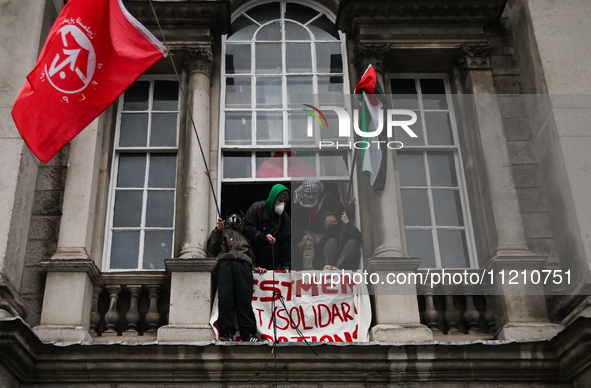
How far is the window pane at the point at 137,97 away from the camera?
11.3m

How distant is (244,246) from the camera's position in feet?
31.3

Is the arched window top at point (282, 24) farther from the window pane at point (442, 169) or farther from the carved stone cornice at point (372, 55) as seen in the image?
the window pane at point (442, 169)

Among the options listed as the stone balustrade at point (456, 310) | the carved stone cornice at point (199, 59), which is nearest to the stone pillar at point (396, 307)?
the stone balustrade at point (456, 310)

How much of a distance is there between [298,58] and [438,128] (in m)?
2.25

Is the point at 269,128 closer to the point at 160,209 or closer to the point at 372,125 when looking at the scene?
the point at 372,125

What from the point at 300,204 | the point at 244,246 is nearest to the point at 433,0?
the point at 300,204

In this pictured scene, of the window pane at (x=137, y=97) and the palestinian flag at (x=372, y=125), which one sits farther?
the window pane at (x=137, y=97)

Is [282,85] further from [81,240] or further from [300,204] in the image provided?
[81,240]

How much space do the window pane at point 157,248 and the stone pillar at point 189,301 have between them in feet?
2.18

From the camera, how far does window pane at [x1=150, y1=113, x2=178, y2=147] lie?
10945 mm

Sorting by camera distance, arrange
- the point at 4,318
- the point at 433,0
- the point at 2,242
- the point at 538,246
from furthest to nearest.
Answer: the point at 433,0
the point at 538,246
the point at 2,242
the point at 4,318

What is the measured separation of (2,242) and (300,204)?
141 inches

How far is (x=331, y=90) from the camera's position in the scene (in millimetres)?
11445

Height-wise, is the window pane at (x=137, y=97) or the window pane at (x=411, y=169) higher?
the window pane at (x=137, y=97)
